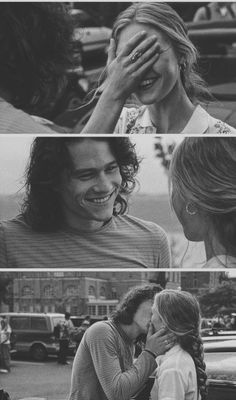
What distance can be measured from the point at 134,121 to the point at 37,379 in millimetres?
1153

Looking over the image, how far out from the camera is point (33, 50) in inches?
136

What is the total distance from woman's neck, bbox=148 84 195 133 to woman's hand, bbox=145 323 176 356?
85 cm

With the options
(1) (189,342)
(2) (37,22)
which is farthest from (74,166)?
(1) (189,342)

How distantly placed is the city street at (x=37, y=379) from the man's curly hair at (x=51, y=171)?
585mm

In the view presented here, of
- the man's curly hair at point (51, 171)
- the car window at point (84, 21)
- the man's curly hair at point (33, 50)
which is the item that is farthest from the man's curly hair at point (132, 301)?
the car window at point (84, 21)

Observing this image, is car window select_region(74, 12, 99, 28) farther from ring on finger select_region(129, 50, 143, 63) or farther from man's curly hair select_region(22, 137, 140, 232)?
man's curly hair select_region(22, 137, 140, 232)

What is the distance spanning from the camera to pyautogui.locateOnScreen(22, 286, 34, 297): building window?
11.3ft

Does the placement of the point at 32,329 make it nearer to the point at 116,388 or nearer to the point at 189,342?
the point at 116,388

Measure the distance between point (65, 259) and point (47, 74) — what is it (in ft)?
2.61

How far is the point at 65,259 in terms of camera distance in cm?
342

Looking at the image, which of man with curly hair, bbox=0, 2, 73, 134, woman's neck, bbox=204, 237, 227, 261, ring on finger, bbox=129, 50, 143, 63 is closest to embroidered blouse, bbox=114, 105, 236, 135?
ring on finger, bbox=129, 50, 143, 63

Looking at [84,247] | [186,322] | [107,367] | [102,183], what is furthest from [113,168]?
[107,367]

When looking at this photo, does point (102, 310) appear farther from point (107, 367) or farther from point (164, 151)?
point (164, 151)

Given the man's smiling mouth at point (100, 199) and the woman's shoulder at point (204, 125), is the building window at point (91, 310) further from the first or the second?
the woman's shoulder at point (204, 125)
